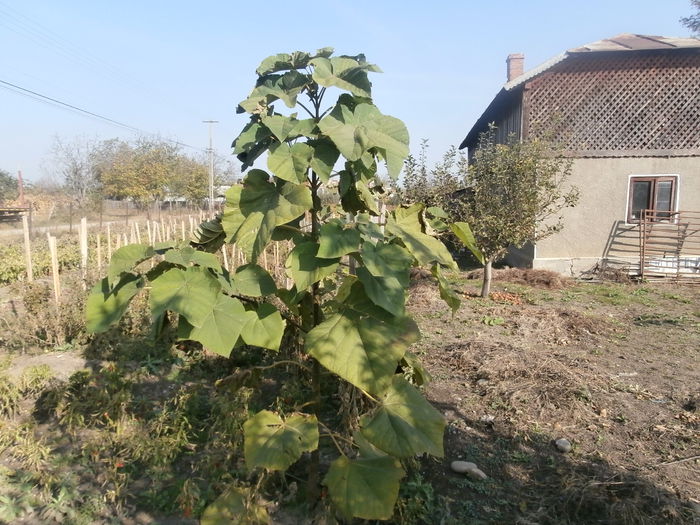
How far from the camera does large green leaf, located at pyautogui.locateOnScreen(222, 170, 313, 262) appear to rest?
1.64 m

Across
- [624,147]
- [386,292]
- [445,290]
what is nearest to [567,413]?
[445,290]

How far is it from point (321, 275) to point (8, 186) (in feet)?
163

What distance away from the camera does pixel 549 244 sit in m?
10.9

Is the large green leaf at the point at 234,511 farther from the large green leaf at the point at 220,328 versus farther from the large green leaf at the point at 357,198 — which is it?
the large green leaf at the point at 357,198

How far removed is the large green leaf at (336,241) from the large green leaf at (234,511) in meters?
1.13

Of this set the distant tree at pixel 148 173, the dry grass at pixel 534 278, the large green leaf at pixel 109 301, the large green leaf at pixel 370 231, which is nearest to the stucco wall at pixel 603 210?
the dry grass at pixel 534 278

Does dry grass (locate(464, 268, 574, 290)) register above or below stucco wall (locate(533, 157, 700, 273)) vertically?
below

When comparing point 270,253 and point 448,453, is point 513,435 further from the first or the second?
point 270,253

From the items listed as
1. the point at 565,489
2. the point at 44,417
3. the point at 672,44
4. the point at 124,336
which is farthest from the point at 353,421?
the point at 672,44

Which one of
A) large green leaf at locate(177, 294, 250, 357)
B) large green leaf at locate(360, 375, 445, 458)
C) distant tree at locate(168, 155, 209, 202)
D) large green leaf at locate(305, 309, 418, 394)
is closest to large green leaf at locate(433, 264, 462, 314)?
large green leaf at locate(305, 309, 418, 394)

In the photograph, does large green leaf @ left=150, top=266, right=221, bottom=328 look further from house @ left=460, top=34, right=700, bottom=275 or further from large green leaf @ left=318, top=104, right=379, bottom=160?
house @ left=460, top=34, right=700, bottom=275

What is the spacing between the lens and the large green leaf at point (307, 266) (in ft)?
5.11

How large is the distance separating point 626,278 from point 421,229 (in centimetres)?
1014

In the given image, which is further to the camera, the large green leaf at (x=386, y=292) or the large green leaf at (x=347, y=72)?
the large green leaf at (x=347, y=72)
